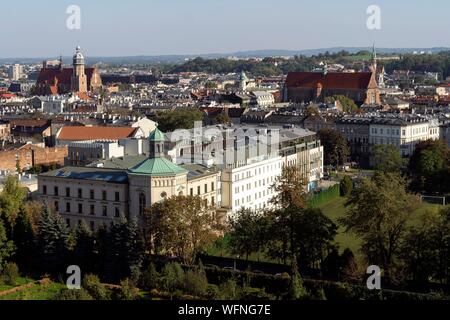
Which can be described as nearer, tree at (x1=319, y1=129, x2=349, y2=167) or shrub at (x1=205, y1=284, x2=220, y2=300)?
shrub at (x1=205, y1=284, x2=220, y2=300)

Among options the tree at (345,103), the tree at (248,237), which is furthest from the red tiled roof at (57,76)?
the tree at (248,237)

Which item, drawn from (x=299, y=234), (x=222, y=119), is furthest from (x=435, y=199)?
(x=222, y=119)

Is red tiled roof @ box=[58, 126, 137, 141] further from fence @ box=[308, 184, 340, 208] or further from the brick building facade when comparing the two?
fence @ box=[308, 184, 340, 208]

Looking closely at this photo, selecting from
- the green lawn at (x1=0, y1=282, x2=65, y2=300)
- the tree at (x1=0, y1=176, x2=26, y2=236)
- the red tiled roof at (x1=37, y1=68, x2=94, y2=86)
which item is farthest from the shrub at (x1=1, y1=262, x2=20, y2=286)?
the red tiled roof at (x1=37, y1=68, x2=94, y2=86)

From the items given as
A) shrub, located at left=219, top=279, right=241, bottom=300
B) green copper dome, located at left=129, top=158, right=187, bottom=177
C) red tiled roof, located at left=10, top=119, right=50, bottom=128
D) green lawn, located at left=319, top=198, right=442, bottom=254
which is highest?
green copper dome, located at left=129, top=158, right=187, bottom=177

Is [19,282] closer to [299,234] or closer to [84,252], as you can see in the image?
[84,252]
